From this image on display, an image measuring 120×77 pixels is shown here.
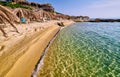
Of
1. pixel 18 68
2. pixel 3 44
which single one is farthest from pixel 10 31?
pixel 18 68

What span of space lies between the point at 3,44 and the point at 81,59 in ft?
21.0

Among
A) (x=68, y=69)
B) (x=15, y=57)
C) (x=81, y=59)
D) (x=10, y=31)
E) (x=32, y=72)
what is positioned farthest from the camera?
(x=10, y=31)

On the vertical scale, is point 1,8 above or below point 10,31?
above

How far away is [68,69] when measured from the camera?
34.3ft

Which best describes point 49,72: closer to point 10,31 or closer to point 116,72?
point 116,72

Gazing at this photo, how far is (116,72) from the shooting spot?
33.9 ft

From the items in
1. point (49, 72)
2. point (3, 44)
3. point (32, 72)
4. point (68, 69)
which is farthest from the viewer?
point (3, 44)

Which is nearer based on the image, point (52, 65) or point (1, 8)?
point (1, 8)

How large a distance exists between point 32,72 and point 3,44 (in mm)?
6062

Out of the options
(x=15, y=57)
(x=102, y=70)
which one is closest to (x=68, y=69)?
(x=102, y=70)

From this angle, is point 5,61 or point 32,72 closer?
point 32,72

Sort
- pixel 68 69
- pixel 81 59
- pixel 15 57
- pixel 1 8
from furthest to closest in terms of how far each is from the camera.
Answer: pixel 81 59, pixel 15 57, pixel 68 69, pixel 1 8

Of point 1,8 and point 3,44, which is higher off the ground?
point 1,8

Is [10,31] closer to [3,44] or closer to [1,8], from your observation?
[3,44]
